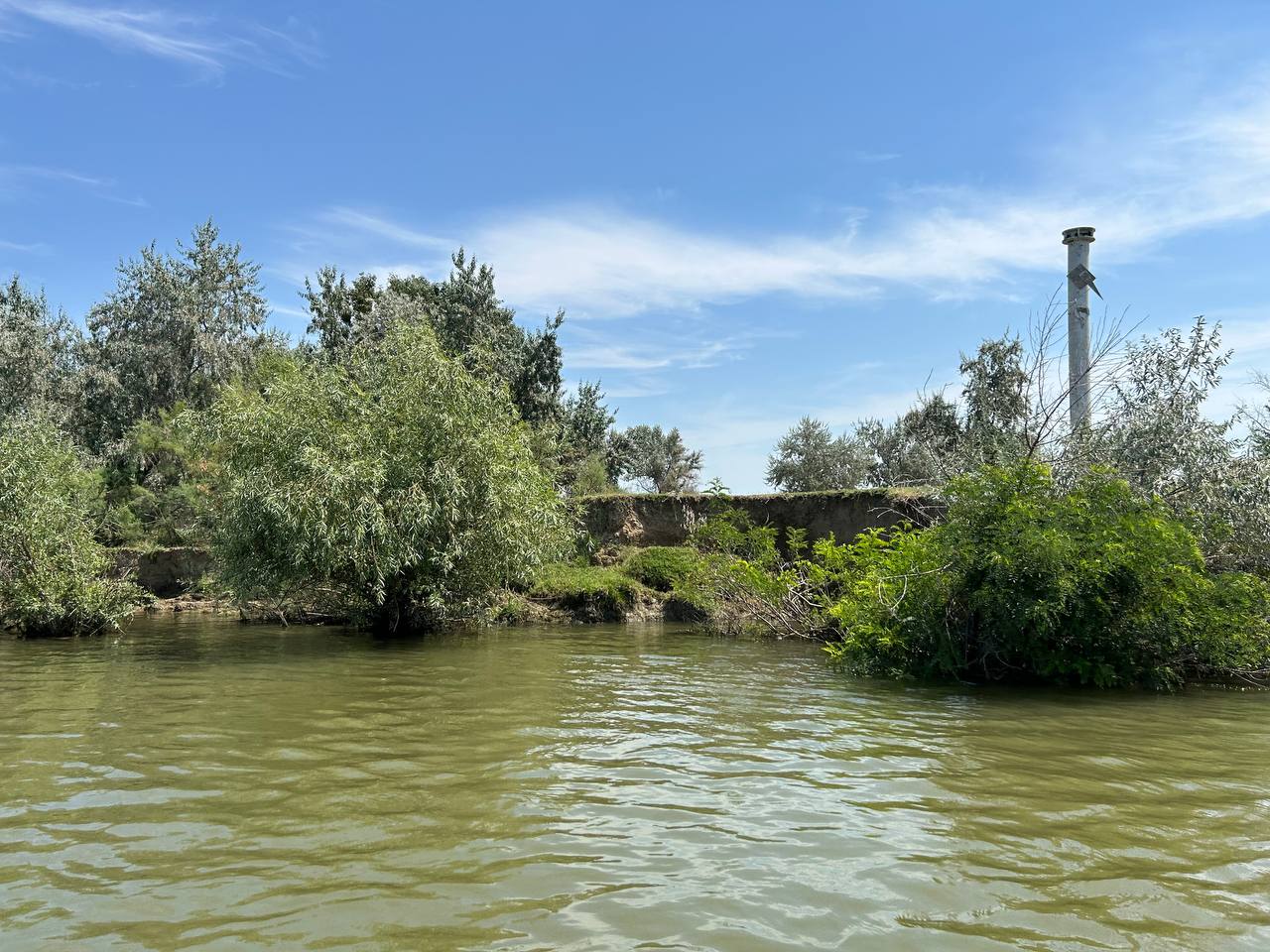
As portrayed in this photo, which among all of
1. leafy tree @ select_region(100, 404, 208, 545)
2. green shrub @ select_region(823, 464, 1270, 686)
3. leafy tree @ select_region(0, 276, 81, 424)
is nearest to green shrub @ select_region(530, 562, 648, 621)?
leafy tree @ select_region(100, 404, 208, 545)

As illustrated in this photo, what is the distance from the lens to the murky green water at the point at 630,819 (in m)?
4.56

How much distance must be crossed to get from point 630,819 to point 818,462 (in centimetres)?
4809

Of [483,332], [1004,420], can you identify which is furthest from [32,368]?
[1004,420]

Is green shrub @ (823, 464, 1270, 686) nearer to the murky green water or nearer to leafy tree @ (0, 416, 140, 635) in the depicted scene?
the murky green water

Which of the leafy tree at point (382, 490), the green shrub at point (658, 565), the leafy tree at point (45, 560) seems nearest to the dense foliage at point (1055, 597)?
the leafy tree at point (382, 490)

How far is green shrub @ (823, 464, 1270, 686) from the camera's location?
1207 cm

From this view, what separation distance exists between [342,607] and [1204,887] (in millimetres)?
18688

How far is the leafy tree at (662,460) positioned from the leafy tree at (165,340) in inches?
1073

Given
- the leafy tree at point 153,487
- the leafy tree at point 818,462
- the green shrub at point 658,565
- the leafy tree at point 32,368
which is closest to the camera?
the green shrub at point 658,565

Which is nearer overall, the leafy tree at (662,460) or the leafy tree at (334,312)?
the leafy tree at (334,312)

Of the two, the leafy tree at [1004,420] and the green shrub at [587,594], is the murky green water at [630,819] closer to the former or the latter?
the leafy tree at [1004,420]

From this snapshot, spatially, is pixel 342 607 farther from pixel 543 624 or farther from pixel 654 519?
pixel 654 519

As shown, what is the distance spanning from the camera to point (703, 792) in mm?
7145

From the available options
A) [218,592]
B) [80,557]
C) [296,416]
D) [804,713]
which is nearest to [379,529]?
[296,416]
